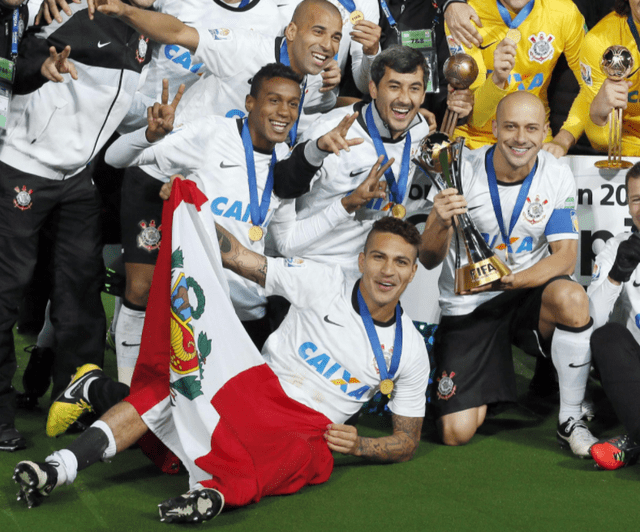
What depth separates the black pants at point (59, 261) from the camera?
14.3ft

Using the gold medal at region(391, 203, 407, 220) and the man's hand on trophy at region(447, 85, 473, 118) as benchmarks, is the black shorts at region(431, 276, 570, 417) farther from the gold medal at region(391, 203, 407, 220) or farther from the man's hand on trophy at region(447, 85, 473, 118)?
the man's hand on trophy at region(447, 85, 473, 118)

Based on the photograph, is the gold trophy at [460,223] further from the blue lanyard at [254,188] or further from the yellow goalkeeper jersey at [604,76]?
the yellow goalkeeper jersey at [604,76]

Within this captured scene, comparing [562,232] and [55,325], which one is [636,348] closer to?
[562,232]

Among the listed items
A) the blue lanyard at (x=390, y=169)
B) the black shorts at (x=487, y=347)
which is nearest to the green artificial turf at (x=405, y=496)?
the black shorts at (x=487, y=347)

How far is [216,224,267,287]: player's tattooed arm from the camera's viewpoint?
4.05 metres

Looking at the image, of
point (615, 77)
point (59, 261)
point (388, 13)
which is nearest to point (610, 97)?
point (615, 77)

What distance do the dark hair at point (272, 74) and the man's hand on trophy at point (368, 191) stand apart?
1.91ft

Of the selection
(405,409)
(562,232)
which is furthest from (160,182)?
(562,232)

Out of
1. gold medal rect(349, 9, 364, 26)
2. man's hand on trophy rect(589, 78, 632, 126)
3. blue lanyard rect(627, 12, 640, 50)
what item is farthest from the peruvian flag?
blue lanyard rect(627, 12, 640, 50)

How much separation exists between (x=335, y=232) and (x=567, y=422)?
4.93ft

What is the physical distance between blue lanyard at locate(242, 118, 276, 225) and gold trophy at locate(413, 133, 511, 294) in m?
0.78

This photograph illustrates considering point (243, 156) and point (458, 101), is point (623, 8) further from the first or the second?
point (243, 156)

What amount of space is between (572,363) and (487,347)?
50 cm

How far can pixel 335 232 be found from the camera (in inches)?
186
